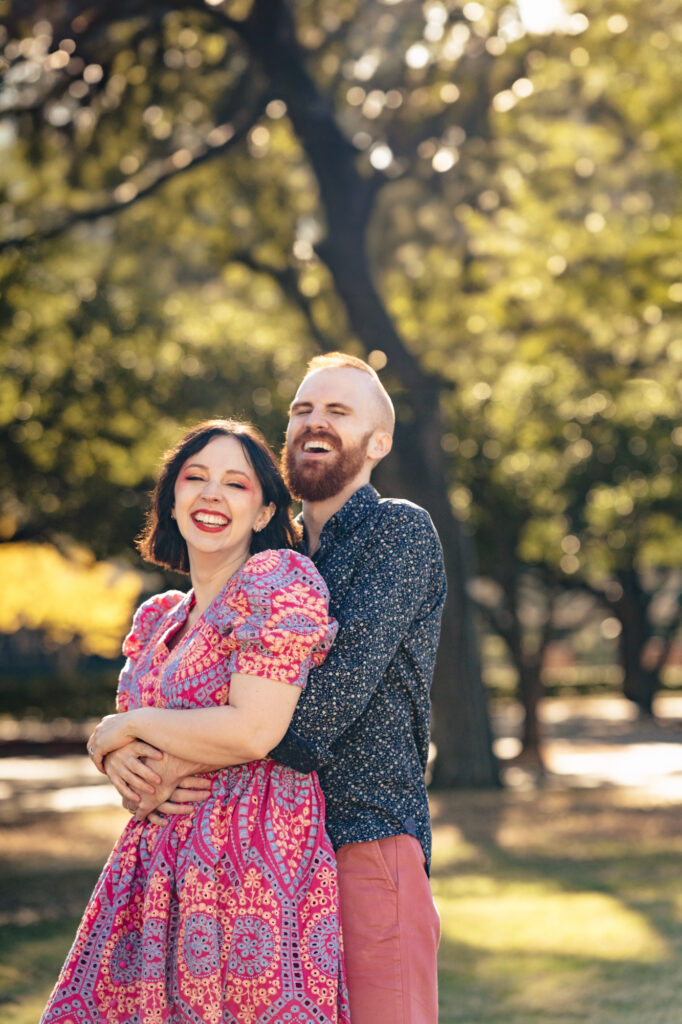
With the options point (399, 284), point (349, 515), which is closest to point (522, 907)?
point (349, 515)

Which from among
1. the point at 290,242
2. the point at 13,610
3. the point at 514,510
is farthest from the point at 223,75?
the point at 13,610

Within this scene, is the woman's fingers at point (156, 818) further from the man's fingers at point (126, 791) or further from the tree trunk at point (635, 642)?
the tree trunk at point (635, 642)

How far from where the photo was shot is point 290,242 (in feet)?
59.8

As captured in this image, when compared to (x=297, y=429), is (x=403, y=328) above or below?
above

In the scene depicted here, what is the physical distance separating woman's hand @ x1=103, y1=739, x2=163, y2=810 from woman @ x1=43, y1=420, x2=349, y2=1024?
29 mm

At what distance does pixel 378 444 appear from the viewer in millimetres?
3629

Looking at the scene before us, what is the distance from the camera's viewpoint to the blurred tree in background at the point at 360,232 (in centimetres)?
1448

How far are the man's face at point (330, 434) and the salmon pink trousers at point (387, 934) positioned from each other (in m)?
0.96

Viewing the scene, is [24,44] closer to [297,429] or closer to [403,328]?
[403,328]

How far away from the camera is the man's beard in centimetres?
353

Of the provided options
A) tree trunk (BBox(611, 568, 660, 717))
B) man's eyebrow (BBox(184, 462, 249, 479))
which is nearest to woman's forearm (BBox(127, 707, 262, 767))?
man's eyebrow (BBox(184, 462, 249, 479))

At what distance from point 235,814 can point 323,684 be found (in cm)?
37

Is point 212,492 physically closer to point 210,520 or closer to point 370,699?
point 210,520

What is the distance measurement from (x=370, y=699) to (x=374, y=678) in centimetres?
18
